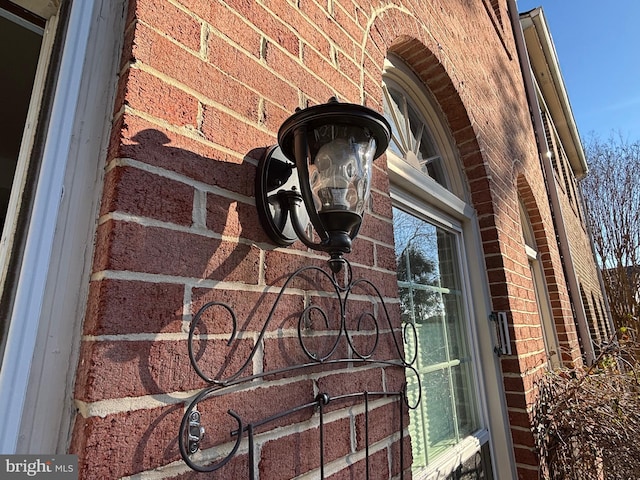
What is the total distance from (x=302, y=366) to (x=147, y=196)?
1.49 ft

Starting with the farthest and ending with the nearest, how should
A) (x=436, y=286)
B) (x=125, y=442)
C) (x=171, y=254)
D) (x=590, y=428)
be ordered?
(x=590, y=428) < (x=436, y=286) < (x=171, y=254) < (x=125, y=442)

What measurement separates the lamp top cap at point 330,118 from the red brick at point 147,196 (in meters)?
A: 0.22

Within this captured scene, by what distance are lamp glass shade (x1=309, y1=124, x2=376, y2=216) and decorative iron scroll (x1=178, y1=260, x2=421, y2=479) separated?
0.64ft

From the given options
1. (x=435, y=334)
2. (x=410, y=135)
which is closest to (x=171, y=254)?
(x=435, y=334)

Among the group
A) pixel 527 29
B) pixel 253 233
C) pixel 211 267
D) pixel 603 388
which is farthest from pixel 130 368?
pixel 527 29

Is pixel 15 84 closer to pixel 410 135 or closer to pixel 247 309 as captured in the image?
pixel 247 309

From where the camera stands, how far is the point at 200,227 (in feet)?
2.21

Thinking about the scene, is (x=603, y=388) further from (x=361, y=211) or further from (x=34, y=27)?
(x=34, y=27)

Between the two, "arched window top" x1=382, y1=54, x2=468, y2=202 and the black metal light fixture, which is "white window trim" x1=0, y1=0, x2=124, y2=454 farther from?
"arched window top" x1=382, y1=54, x2=468, y2=202

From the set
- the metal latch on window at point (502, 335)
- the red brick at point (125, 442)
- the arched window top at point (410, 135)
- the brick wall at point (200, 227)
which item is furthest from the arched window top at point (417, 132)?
the red brick at point (125, 442)

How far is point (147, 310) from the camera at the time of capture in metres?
0.57

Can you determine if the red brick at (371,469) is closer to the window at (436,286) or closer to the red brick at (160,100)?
the window at (436,286)

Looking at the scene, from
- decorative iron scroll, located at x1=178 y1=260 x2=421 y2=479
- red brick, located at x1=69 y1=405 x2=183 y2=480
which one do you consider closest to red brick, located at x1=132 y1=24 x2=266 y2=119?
decorative iron scroll, located at x1=178 y1=260 x2=421 y2=479

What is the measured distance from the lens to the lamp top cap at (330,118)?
703 millimetres
